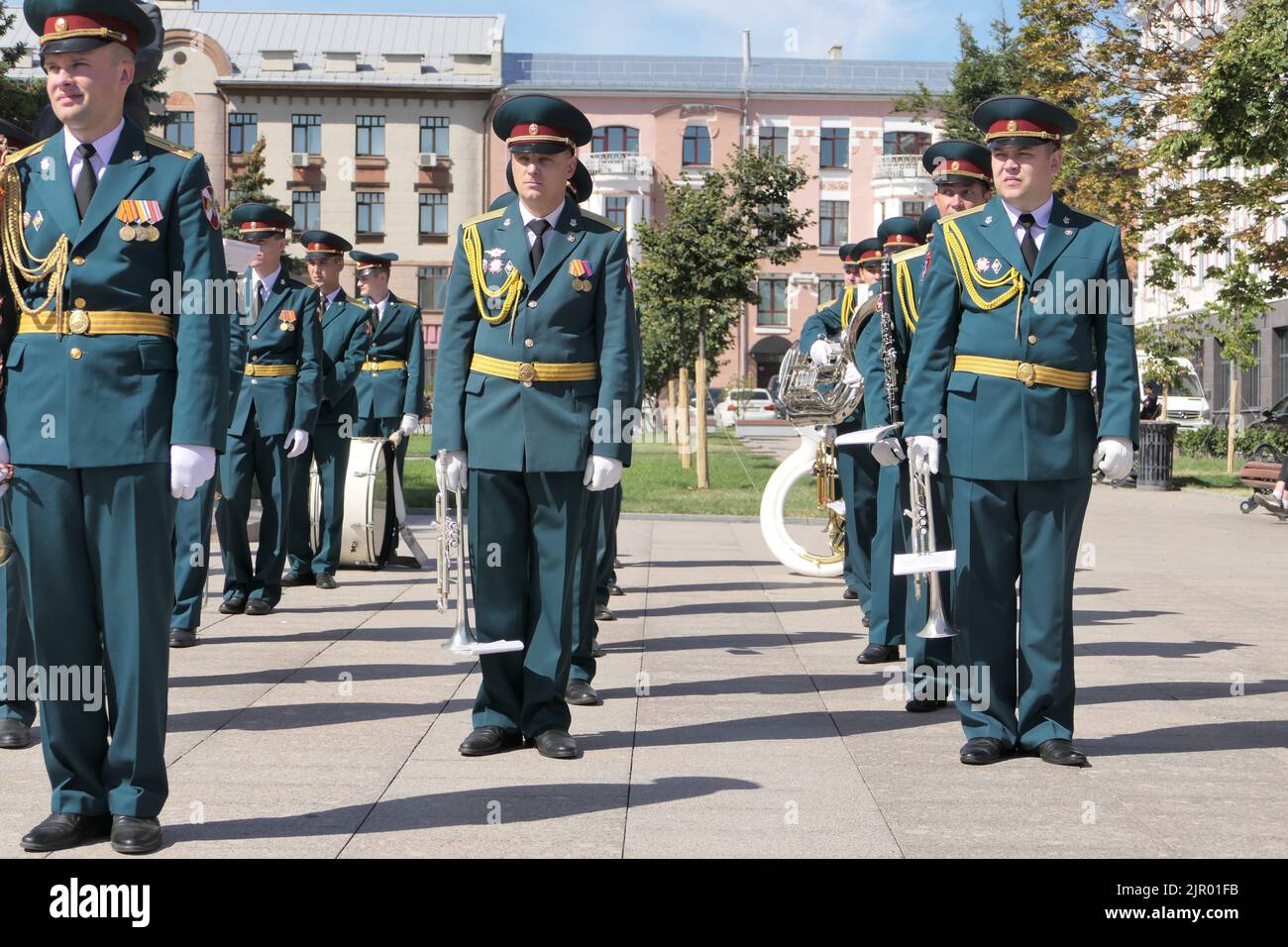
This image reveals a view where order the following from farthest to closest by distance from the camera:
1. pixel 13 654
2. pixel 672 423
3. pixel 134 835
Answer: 1. pixel 672 423
2. pixel 13 654
3. pixel 134 835

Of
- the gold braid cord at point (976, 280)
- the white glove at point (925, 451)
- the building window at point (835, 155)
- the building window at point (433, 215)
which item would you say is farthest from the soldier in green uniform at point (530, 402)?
the building window at point (835, 155)

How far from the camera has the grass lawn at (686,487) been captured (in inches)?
808

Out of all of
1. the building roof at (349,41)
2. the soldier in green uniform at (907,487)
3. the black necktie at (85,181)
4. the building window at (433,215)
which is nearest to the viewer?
the black necktie at (85,181)

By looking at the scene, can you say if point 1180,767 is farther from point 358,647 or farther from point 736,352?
point 736,352

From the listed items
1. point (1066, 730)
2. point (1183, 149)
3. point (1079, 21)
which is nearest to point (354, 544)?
point (1066, 730)

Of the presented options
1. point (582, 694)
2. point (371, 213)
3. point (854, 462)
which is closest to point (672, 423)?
point (371, 213)

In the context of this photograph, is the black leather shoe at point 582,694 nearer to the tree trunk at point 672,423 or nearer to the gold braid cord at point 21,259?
the gold braid cord at point 21,259

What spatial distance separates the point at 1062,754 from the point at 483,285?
9.59 ft

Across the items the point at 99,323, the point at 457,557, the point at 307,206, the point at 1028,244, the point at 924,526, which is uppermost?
the point at 307,206

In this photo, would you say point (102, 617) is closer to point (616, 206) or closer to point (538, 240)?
point (538, 240)

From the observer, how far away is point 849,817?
5336mm

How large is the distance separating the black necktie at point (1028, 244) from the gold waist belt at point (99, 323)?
11.1ft

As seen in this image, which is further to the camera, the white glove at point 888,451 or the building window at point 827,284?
Result: the building window at point 827,284

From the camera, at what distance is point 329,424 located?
12.5 meters
